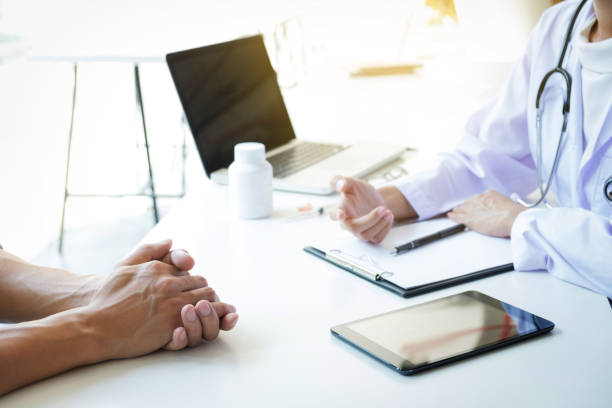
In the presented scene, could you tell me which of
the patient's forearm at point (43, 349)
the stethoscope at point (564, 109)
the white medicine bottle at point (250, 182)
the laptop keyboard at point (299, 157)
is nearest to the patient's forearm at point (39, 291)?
the patient's forearm at point (43, 349)

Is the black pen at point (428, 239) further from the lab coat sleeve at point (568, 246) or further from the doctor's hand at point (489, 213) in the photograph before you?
the lab coat sleeve at point (568, 246)

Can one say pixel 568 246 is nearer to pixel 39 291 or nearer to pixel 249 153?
pixel 249 153

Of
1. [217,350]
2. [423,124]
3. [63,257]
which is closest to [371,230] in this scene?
[217,350]

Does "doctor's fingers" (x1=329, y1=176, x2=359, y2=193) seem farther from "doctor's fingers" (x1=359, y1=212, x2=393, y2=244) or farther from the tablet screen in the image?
the tablet screen

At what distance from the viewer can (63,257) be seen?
A: 9.72ft

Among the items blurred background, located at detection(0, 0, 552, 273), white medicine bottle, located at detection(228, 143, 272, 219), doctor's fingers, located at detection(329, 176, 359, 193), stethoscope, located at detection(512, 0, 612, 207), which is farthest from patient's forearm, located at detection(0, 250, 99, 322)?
Result: blurred background, located at detection(0, 0, 552, 273)

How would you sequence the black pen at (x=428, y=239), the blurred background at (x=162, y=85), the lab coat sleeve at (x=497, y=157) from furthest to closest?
the blurred background at (x=162, y=85)
the lab coat sleeve at (x=497, y=157)
the black pen at (x=428, y=239)

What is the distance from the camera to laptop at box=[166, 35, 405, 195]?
56.9 inches

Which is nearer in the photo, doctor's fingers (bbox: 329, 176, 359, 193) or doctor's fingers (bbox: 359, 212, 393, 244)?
doctor's fingers (bbox: 359, 212, 393, 244)

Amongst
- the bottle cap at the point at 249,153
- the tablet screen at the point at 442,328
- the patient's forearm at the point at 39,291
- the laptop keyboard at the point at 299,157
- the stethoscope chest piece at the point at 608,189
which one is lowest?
the tablet screen at the point at 442,328

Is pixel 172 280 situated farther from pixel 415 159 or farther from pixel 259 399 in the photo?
pixel 415 159

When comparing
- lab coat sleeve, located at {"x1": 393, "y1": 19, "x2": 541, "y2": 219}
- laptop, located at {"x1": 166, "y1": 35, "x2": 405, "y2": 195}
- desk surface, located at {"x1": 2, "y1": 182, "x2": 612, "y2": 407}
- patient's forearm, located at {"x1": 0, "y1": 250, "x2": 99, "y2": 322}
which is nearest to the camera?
desk surface, located at {"x1": 2, "y1": 182, "x2": 612, "y2": 407}

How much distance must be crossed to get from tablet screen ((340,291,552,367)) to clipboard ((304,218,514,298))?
0.07 meters

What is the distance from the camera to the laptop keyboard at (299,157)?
1.51m
